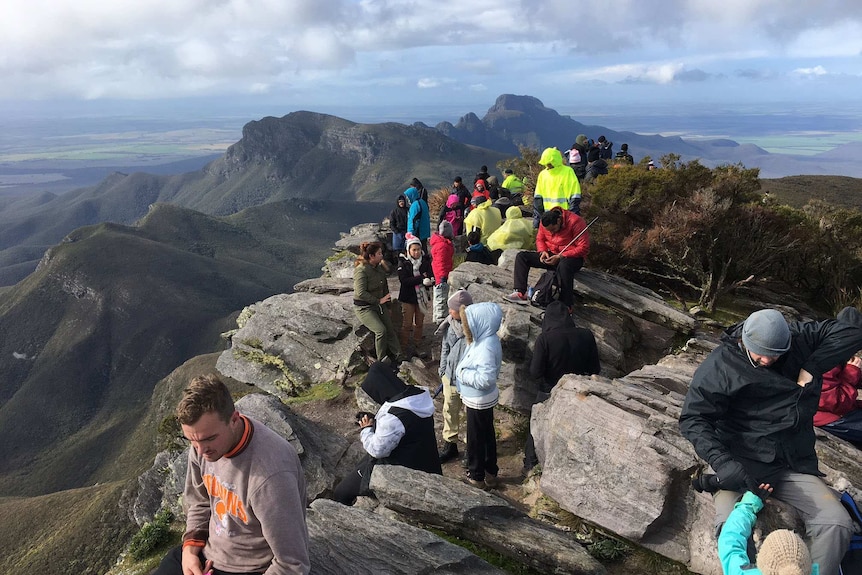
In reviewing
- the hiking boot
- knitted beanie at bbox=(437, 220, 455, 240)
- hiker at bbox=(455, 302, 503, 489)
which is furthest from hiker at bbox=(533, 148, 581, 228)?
the hiking boot

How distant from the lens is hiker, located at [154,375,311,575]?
12.3ft

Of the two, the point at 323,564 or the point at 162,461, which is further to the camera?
the point at 162,461

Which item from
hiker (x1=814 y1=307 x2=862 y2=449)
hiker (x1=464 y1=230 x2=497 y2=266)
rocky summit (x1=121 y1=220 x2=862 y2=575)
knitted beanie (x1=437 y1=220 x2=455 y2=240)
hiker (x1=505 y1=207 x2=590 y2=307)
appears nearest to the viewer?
rocky summit (x1=121 y1=220 x2=862 y2=575)

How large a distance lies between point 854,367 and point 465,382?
18.9 ft

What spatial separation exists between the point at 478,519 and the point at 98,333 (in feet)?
607

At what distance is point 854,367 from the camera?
689cm

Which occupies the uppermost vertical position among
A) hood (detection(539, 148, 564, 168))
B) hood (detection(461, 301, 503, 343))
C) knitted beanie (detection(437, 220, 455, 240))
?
hood (detection(539, 148, 564, 168))

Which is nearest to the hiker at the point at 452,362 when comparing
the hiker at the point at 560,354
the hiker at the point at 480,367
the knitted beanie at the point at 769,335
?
the hiker at the point at 480,367

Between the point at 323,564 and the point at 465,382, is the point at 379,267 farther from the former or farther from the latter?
the point at 323,564

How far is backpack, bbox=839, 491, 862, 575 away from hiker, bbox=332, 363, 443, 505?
4812 mm

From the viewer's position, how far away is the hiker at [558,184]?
12.8 m

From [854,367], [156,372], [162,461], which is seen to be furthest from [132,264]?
Result: [854,367]

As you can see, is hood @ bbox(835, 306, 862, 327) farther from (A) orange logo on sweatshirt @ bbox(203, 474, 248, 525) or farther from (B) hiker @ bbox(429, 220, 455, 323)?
(B) hiker @ bbox(429, 220, 455, 323)

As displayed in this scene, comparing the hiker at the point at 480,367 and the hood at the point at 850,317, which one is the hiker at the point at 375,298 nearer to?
the hiker at the point at 480,367
